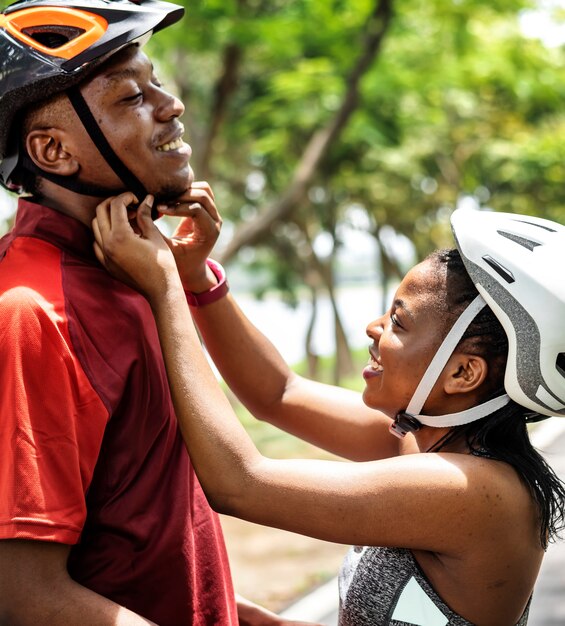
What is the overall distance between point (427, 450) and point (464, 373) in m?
0.29

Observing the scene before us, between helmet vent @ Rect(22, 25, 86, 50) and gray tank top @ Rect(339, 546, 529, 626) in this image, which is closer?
helmet vent @ Rect(22, 25, 86, 50)

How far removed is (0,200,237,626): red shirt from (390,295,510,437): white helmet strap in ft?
2.04

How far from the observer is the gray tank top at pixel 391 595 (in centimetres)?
217

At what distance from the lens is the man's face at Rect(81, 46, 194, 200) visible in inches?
80.6

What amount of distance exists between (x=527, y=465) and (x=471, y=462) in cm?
18

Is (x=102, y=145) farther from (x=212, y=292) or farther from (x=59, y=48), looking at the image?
(x=212, y=292)

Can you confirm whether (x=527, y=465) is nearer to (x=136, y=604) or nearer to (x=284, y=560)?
(x=136, y=604)

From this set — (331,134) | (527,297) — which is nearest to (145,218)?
(527,297)

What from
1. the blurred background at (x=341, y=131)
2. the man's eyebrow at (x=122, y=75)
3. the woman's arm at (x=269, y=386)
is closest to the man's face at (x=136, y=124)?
the man's eyebrow at (x=122, y=75)

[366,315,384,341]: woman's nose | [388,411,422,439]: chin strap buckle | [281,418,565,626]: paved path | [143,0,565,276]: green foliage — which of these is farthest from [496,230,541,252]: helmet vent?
[143,0,565,276]: green foliage

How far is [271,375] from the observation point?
9.42ft

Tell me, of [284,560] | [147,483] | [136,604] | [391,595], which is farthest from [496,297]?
[284,560]

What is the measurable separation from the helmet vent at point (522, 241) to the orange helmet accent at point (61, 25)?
1.11 metres

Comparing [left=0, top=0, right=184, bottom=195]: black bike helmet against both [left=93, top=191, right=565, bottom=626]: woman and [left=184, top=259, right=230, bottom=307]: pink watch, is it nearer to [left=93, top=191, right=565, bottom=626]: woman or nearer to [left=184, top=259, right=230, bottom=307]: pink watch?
[left=93, top=191, right=565, bottom=626]: woman
